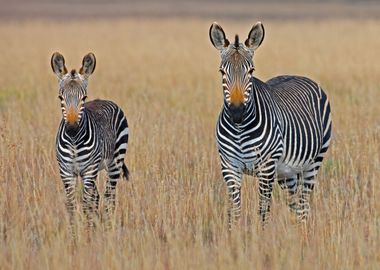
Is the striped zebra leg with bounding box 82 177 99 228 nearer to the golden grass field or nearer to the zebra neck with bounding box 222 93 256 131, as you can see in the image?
the golden grass field

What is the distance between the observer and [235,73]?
746 centimetres

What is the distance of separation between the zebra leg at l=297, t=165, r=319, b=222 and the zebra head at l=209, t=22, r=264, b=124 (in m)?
1.47

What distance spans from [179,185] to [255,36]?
8.10 feet

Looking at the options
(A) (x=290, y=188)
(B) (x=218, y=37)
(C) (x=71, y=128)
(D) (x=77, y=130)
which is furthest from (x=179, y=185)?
(B) (x=218, y=37)

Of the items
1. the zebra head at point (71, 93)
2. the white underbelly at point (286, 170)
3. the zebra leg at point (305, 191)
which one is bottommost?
the zebra leg at point (305, 191)

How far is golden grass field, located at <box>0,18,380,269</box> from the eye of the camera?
6.95 m

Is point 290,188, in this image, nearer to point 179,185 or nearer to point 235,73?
point 179,185

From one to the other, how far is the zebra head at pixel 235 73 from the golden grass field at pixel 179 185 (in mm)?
1030

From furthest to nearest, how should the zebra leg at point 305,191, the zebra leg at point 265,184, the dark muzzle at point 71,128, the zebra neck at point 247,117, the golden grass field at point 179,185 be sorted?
the zebra leg at point 305,191 → the dark muzzle at point 71,128 → the zebra leg at point 265,184 → the zebra neck at point 247,117 → the golden grass field at point 179,185

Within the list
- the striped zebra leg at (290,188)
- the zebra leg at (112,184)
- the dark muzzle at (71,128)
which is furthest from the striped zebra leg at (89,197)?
the striped zebra leg at (290,188)

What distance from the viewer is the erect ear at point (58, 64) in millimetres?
8219

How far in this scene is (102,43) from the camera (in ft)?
106

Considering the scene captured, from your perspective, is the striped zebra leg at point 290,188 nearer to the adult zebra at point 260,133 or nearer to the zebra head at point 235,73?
the adult zebra at point 260,133

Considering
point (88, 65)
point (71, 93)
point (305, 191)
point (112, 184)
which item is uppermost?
point (88, 65)
